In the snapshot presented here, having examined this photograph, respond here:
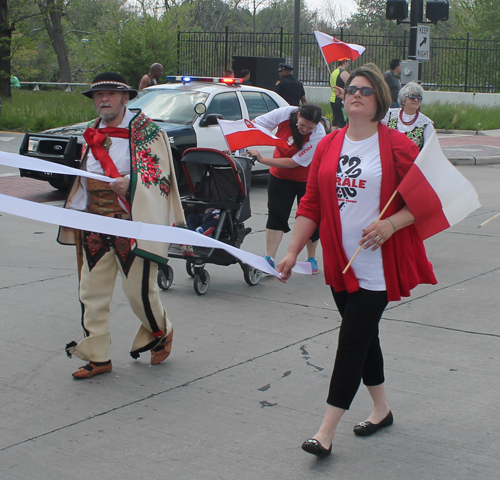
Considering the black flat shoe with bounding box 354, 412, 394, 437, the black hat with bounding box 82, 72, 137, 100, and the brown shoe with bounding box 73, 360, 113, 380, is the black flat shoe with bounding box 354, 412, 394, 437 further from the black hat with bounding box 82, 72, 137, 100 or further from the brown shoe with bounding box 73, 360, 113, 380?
the black hat with bounding box 82, 72, 137, 100

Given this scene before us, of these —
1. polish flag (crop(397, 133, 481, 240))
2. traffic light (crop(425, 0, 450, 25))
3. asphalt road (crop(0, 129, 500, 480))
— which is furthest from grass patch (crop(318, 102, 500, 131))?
polish flag (crop(397, 133, 481, 240))

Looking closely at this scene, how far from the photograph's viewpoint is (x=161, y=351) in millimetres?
4699

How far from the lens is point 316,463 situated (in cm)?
343

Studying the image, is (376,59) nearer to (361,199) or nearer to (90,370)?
(90,370)

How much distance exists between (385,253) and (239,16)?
6890 centimetres

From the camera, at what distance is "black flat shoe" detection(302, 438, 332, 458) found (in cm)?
339

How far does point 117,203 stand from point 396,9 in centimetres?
1121

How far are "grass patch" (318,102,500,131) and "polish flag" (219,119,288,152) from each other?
672 inches

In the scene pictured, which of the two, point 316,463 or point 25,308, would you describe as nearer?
point 316,463

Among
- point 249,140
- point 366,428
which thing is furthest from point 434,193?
point 249,140

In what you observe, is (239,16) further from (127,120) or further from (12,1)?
(127,120)

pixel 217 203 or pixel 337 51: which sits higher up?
pixel 337 51

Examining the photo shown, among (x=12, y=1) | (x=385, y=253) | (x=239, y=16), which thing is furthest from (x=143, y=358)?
(x=239, y=16)

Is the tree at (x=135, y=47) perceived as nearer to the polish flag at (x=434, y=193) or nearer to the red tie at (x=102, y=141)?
the red tie at (x=102, y=141)
